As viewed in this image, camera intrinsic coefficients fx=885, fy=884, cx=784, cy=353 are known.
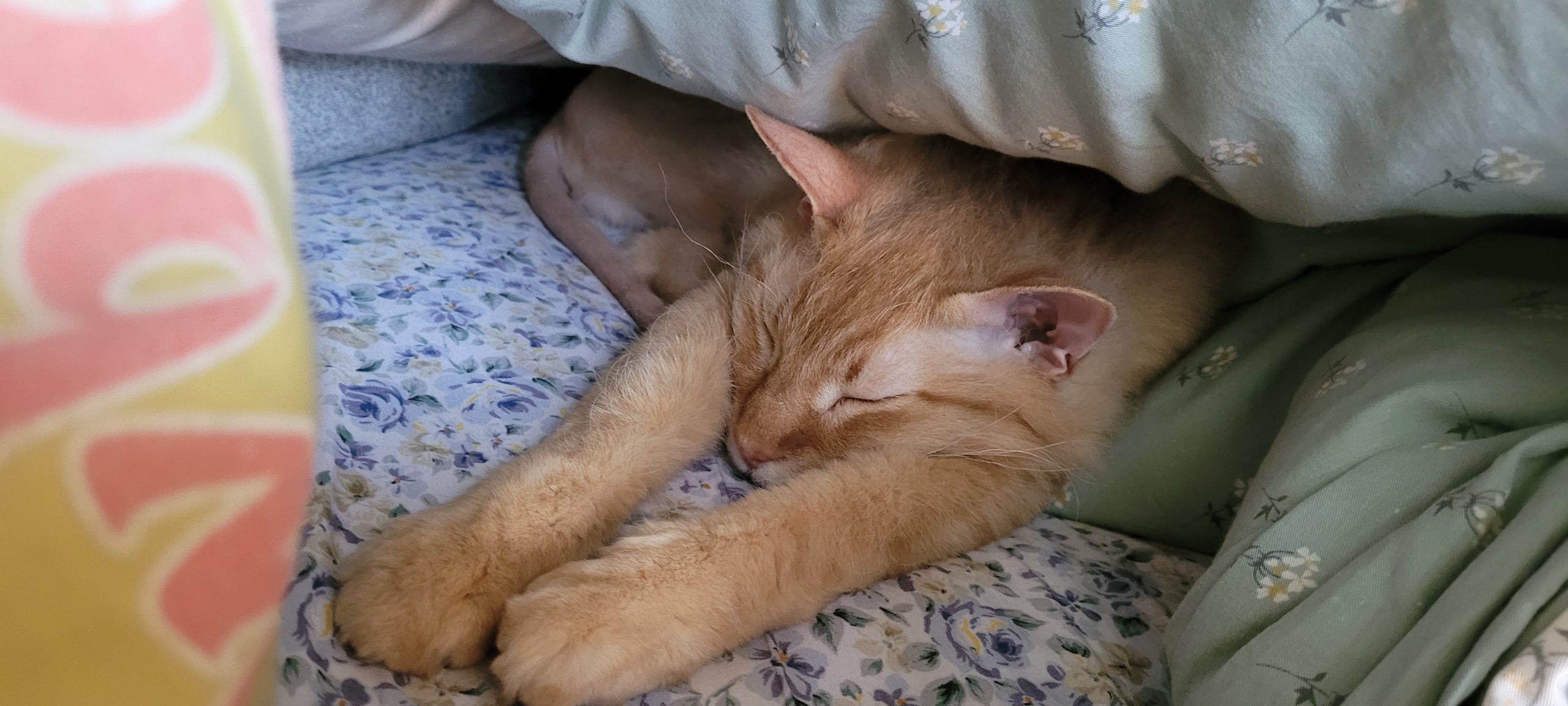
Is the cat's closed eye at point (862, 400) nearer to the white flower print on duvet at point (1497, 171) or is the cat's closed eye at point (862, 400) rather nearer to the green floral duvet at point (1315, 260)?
the green floral duvet at point (1315, 260)

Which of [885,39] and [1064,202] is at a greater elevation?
A: [885,39]

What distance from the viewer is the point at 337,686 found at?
32.7 inches

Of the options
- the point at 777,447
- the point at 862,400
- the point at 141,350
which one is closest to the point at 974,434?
the point at 862,400

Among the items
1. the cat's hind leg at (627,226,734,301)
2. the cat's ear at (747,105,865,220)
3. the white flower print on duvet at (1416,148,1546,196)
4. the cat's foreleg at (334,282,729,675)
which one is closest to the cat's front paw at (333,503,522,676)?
the cat's foreleg at (334,282,729,675)

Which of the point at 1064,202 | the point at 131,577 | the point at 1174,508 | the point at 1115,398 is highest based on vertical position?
the point at 131,577

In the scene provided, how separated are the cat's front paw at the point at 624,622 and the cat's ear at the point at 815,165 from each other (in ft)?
1.65

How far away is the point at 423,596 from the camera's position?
873 mm

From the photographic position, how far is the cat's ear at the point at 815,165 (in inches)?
45.4

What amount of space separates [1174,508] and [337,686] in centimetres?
107

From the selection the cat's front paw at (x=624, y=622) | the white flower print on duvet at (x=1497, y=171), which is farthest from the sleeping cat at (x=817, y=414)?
the white flower print on duvet at (x=1497, y=171)

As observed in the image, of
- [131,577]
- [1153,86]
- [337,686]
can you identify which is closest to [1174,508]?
[1153,86]

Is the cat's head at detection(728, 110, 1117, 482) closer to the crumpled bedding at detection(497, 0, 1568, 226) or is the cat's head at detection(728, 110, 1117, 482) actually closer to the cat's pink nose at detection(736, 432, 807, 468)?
the cat's pink nose at detection(736, 432, 807, 468)

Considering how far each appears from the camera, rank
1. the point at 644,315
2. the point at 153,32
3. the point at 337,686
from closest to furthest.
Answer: the point at 153,32
the point at 337,686
the point at 644,315

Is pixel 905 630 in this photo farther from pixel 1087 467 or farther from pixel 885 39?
pixel 885 39
